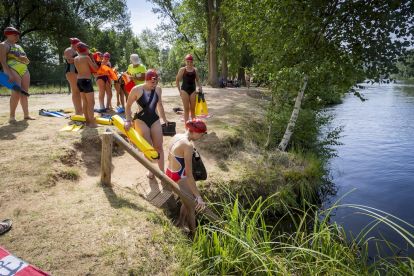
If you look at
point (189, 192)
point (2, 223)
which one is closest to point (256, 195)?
point (189, 192)

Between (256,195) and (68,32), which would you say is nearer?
(256,195)

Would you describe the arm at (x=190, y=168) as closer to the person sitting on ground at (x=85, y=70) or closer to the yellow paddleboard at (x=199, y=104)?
the person sitting on ground at (x=85, y=70)

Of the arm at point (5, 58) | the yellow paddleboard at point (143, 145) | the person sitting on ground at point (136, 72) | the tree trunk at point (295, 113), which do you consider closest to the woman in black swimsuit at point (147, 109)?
the yellow paddleboard at point (143, 145)

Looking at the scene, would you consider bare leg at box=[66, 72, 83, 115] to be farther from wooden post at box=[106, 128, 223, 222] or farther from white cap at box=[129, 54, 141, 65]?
wooden post at box=[106, 128, 223, 222]

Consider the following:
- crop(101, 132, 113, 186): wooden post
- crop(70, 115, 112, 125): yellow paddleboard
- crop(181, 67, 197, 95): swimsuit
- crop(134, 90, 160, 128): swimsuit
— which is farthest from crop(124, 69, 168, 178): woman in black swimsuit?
crop(70, 115, 112, 125): yellow paddleboard

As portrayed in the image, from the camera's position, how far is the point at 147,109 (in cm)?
435

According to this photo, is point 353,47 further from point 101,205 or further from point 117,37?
point 117,37

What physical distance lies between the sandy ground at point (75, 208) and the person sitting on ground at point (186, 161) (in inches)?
21.7

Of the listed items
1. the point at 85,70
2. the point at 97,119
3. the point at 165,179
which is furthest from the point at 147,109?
the point at 97,119

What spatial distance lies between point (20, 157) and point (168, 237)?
123 inches

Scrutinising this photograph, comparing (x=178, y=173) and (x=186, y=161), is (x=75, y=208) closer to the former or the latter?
(x=178, y=173)

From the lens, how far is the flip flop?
2764 millimetres

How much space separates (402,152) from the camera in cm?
1001

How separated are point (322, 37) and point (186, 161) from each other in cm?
481
